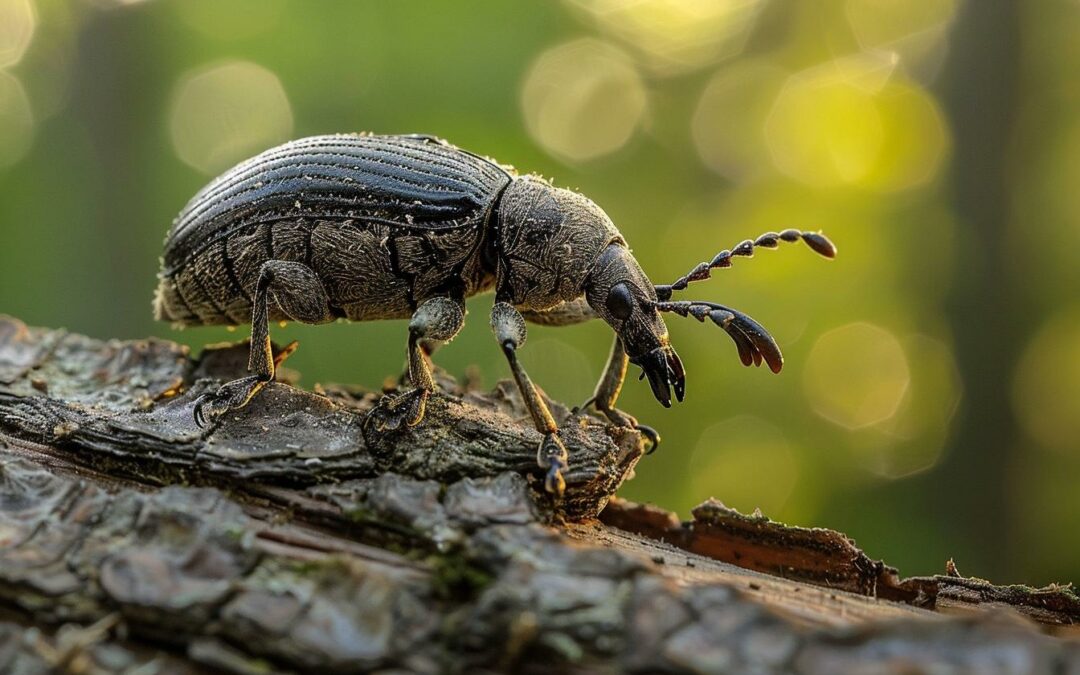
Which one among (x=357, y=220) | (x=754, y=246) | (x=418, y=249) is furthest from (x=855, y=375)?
(x=357, y=220)

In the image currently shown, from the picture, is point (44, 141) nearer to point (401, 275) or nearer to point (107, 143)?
point (107, 143)

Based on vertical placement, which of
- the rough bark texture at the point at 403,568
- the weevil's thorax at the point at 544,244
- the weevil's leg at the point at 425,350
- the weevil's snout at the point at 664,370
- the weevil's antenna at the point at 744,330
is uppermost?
the weevil's thorax at the point at 544,244

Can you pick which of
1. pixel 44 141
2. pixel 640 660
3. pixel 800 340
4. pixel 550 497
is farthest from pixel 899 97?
pixel 44 141

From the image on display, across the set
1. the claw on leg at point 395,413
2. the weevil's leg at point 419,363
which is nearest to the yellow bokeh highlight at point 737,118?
the weevil's leg at point 419,363

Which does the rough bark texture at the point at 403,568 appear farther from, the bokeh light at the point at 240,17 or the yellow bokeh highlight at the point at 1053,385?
the bokeh light at the point at 240,17

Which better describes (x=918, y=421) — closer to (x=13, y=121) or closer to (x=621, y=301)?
(x=621, y=301)

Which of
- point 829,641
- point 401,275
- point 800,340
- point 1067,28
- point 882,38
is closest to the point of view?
point 829,641

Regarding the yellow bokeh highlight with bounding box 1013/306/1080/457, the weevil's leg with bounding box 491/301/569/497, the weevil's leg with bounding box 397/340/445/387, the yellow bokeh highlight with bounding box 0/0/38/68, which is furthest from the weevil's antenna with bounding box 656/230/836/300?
the yellow bokeh highlight with bounding box 0/0/38/68
